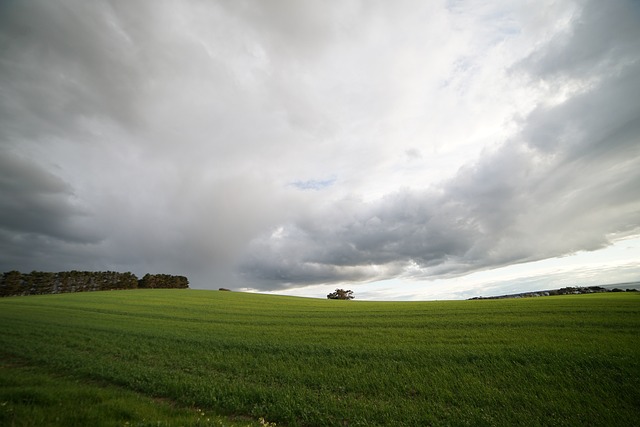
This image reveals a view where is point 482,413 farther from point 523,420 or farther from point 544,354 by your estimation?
point 544,354

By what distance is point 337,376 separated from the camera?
1198cm

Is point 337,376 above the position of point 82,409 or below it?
below

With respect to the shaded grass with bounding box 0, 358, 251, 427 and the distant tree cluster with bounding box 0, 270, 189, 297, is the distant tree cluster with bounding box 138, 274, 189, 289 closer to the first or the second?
the distant tree cluster with bounding box 0, 270, 189, 297

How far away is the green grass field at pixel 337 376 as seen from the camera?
8.46 m

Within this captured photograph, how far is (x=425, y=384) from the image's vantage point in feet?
36.0

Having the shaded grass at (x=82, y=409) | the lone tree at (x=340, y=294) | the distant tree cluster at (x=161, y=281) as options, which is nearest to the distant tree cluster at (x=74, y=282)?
the distant tree cluster at (x=161, y=281)

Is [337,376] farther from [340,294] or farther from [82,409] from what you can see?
[340,294]

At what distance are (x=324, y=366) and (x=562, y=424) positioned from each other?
906cm

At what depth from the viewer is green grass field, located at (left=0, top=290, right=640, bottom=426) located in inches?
333

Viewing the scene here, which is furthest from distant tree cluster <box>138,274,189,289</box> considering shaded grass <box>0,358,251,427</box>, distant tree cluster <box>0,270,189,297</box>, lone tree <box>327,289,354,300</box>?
shaded grass <box>0,358,251,427</box>

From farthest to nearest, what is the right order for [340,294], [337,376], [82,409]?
[340,294]
[337,376]
[82,409]

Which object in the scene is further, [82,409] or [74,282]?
[74,282]

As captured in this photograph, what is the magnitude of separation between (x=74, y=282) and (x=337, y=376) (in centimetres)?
15197

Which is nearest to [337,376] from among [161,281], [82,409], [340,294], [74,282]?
[82,409]
